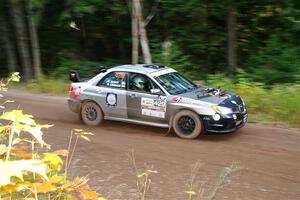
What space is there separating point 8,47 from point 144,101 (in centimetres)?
1465

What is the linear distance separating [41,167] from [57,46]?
2308 centimetres

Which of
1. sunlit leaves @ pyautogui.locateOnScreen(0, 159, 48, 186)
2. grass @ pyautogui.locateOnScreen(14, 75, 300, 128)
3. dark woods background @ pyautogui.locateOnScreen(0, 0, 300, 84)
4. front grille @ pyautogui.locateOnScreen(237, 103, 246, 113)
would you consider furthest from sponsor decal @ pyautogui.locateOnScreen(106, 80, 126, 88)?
sunlit leaves @ pyautogui.locateOnScreen(0, 159, 48, 186)

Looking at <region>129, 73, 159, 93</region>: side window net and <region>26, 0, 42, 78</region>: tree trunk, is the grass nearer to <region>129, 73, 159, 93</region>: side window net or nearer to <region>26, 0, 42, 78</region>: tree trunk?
<region>129, 73, 159, 93</region>: side window net

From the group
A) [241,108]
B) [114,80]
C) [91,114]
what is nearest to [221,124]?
[241,108]

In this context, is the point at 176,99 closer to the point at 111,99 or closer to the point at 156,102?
the point at 156,102

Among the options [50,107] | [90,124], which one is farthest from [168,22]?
[90,124]

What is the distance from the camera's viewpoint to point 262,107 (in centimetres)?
1234

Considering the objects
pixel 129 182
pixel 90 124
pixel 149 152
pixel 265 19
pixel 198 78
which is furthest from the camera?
pixel 265 19

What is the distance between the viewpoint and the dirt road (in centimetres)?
721

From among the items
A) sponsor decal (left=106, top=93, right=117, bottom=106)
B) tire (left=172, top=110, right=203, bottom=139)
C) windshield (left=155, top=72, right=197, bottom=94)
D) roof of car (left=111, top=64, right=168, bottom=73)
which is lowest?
tire (left=172, top=110, right=203, bottom=139)

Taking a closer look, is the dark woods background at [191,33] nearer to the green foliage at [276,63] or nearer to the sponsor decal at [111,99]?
the green foliage at [276,63]

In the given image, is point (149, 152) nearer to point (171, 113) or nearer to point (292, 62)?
point (171, 113)

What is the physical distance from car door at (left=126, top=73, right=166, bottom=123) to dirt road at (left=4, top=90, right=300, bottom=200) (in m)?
0.43

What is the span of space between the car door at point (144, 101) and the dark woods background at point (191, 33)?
756 cm
